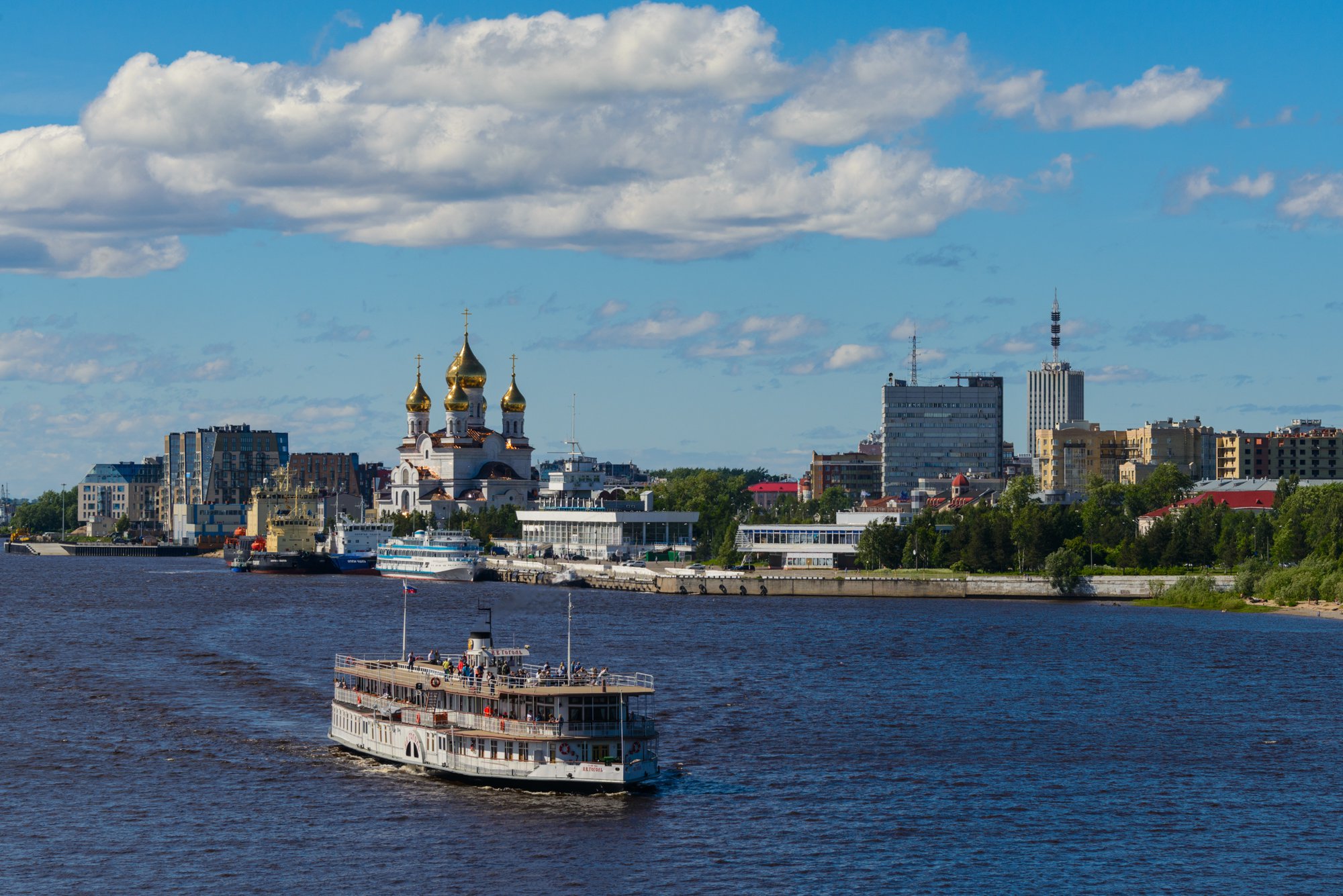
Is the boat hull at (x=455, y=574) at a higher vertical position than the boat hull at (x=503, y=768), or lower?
higher

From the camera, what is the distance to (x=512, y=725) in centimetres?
5772

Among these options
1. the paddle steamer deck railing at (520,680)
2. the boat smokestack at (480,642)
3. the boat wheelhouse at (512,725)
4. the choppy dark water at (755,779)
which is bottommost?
the choppy dark water at (755,779)

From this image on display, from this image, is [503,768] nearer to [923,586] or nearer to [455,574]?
[923,586]

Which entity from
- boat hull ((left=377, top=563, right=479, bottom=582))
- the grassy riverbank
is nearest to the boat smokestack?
the grassy riverbank

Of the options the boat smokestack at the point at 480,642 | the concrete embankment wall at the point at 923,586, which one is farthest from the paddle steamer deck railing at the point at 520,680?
the concrete embankment wall at the point at 923,586

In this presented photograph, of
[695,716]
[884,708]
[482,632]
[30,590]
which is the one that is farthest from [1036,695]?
[30,590]

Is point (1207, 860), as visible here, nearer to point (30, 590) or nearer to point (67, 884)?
point (67, 884)

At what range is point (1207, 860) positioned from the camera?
162ft

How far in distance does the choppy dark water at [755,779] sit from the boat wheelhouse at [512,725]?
1015 mm

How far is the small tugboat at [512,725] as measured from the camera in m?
56.8

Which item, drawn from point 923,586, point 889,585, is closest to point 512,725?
point 923,586

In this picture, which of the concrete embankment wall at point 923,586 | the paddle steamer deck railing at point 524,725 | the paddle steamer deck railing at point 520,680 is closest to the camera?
the paddle steamer deck railing at point 524,725

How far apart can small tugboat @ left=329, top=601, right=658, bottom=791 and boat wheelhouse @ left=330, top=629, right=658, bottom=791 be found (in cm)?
3

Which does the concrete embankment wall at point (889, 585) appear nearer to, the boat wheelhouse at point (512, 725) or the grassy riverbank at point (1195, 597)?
the grassy riverbank at point (1195, 597)
